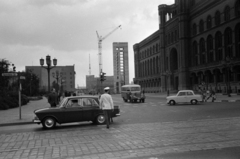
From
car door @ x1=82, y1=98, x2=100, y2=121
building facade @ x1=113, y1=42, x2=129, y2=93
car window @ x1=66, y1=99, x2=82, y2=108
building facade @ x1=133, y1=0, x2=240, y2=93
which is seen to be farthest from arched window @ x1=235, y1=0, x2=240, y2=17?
building facade @ x1=113, y1=42, x2=129, y2=93

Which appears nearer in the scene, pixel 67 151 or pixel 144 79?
pixel 67 151

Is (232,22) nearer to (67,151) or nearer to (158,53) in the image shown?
(158,53)

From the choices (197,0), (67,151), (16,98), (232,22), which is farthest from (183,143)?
(197,0)

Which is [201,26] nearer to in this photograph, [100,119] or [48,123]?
[100,119]

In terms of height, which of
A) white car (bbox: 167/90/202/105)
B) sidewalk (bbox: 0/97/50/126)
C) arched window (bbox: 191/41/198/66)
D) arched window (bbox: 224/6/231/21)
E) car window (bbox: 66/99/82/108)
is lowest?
sidewalk (bbox: 0/97/50/126)

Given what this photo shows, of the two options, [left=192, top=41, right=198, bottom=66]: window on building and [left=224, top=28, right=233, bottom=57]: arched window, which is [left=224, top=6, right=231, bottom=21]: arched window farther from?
[left=192, top=41, right=198, bottom=66]: window on building

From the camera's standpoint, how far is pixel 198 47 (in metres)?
66.8

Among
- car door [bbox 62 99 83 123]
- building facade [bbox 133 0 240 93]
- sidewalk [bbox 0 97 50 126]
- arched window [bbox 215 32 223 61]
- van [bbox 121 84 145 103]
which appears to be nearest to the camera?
car door [bbox 62 99 83 123]

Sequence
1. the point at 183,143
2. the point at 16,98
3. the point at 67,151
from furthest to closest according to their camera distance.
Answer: the point at 16,98 → the point at 183,143 → the point at 67,151

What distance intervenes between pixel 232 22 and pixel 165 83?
121 ft

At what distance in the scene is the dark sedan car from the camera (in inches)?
497

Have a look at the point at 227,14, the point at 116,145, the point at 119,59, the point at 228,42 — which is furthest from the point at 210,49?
the point at 119,59

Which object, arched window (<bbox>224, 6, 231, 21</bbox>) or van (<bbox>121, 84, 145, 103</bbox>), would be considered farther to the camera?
arched window (<bbox>224, 6, 231, 21</bbox>)

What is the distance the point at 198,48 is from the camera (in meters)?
66.8
